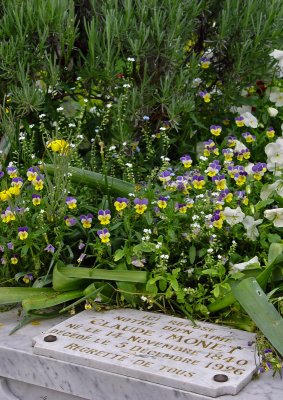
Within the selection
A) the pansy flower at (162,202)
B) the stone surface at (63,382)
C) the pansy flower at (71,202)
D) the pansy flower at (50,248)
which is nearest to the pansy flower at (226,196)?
the pansy flower at (162,202)

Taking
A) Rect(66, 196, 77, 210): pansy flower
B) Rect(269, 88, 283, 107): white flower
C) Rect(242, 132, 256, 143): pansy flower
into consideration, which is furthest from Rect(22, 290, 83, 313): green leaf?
Rect(269, 88, 283, 107): white flower

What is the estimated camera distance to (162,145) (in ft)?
14.0

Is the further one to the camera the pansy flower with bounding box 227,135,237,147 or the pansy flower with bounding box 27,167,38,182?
the pansy flower with bounding box 227,135,237,147

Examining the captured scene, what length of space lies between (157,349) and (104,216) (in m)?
0.68

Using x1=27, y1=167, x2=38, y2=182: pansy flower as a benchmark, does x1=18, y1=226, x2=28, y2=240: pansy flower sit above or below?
below

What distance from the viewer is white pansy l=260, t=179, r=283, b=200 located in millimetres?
3449

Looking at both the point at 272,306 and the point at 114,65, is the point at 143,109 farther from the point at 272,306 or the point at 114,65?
the point at 272,306

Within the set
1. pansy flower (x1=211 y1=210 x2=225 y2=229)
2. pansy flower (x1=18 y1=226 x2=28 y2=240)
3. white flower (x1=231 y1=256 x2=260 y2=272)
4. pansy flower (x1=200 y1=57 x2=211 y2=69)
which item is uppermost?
pansy flower (x1=200 y1=57 x2=211 y2=69)

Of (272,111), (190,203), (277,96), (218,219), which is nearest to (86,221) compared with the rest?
(190,203)

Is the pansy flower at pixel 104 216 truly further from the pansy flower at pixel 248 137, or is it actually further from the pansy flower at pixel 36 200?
the pansy flower at pixel 248 137

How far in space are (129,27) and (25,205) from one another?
1076mm

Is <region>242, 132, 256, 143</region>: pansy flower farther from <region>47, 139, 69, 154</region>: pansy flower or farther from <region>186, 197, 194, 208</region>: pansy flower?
<region>47, 139, 69, 154</region>: pansy flower

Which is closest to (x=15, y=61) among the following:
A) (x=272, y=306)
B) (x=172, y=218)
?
(x=172, y=218)

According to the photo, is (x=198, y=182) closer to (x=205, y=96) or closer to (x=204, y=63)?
(x=205, y=96)
